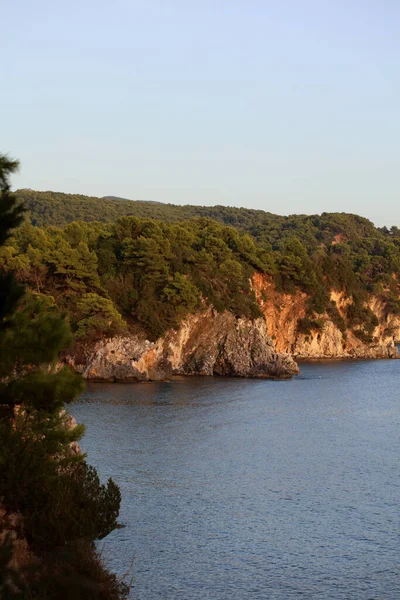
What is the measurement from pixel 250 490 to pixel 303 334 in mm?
49443

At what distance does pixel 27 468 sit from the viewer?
18.4 m

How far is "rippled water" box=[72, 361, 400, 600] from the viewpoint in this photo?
→ 70.3 ft

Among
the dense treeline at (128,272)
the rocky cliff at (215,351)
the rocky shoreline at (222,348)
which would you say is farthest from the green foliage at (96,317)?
the rocky cliff at (215,351)

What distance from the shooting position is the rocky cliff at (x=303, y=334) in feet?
247

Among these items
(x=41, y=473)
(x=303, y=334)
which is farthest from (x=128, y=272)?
(x=41, y=473)

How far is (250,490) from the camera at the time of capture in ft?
96.7

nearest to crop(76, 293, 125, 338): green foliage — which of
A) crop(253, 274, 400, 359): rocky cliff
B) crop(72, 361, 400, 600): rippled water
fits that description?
crop(72, 361, 400, 600): rippled water

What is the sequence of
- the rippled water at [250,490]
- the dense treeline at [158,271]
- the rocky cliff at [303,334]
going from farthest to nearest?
the rocky cliff at [303,334] → the dense treeline at [158,271] → the rippled water at [250,490]

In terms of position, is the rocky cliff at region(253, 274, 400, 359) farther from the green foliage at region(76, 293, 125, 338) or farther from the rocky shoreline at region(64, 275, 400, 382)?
the green foliage at region(76, 293, 125, 338)

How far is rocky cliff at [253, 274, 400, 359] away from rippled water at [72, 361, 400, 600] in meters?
22.9

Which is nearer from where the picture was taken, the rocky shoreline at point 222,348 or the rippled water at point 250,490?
the rippled water at point 250,490

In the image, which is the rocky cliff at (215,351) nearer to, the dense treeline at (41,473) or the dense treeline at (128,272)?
the dense treeline at (128,272)

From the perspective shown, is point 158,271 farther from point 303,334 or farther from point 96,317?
point 303,334

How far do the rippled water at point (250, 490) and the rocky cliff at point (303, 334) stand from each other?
22875 mm
